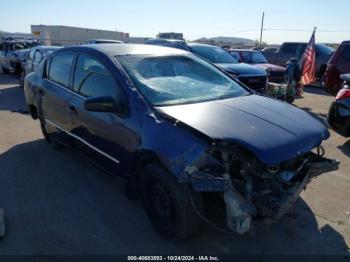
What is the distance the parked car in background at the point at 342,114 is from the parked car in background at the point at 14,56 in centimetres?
1344

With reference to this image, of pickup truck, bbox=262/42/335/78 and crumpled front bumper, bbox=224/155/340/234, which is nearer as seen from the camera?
crumpled front bumper, bbox=224/155/340/234

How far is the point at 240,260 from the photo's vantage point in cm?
318

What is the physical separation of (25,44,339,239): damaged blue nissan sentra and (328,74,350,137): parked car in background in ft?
8.38

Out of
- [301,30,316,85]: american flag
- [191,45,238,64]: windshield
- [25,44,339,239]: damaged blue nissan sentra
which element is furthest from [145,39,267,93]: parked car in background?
[25,44,339,239]: damaged blue nissan sentra

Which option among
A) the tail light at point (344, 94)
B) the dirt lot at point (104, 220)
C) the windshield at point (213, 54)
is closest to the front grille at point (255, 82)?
the windshield at point (213, 54)

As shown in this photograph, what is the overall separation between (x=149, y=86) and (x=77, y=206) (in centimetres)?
162

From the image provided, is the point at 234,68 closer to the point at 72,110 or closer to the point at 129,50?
the point at 129,50

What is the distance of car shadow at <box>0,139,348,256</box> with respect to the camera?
3322 mm

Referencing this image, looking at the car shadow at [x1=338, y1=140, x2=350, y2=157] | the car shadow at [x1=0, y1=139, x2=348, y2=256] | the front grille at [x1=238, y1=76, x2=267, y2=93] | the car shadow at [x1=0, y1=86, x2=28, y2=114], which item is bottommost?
the car shadow at [x1=0, y1=86, x2=28, y2=114]

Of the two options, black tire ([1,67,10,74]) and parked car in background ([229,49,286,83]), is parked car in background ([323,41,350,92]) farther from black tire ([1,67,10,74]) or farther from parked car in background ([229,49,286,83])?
black tire ([1,67,10,74])

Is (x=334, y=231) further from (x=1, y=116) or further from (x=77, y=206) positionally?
(x=1, y=116)

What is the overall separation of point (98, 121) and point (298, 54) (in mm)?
14807

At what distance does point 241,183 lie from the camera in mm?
3031

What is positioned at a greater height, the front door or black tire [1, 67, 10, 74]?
the front door
